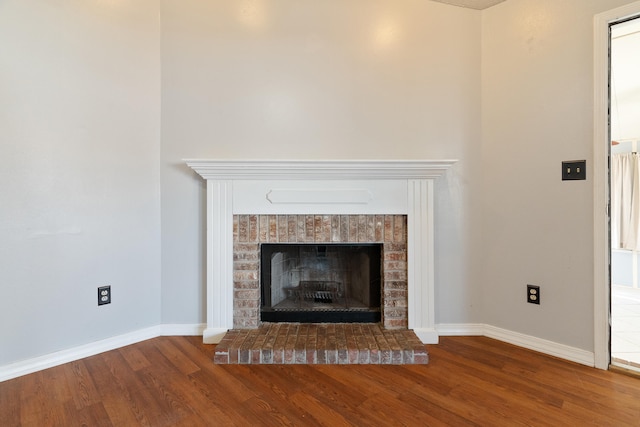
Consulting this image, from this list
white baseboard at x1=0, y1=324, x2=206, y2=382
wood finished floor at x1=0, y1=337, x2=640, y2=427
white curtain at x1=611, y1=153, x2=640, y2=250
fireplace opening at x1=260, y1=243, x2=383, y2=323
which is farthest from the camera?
white curtain at x1=611, y1=153, x2=640, y2=250

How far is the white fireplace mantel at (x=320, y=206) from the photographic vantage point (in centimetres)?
187

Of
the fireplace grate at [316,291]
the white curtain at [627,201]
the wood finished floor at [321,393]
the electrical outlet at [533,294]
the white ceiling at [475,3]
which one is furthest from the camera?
the white curtain at [627,201]

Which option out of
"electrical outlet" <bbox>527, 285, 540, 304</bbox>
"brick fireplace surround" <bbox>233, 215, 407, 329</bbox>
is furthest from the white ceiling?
"electrical outlet" <bbox>527, 285, 540, 304</bbox>

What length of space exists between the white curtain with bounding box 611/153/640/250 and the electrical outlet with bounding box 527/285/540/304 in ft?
8.28

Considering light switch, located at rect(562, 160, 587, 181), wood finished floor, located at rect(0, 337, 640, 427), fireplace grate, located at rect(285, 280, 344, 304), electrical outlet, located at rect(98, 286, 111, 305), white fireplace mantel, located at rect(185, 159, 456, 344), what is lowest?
wood finished floor, located at rect(0, 337, 640, 427)

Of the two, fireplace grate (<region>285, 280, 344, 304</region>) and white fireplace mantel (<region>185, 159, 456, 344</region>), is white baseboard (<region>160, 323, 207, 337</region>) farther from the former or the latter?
fireplace grate (<region>285, 280, 344, 304</region>)

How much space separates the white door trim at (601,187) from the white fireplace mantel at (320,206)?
0.88 metres

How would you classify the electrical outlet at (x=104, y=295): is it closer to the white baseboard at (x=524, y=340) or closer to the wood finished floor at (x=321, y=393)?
the wood finished floor at (x=321, y=393)

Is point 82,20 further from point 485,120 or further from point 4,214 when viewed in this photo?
point 485,120

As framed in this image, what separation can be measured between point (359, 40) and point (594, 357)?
2545 millimetres

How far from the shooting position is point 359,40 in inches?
77.0

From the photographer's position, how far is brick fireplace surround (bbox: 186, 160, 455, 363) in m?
1.87

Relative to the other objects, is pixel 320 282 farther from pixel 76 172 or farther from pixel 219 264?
pixel 76 172

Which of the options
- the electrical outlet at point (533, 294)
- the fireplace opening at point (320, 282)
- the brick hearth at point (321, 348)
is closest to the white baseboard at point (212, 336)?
the brick hearth at point (321, 348)
